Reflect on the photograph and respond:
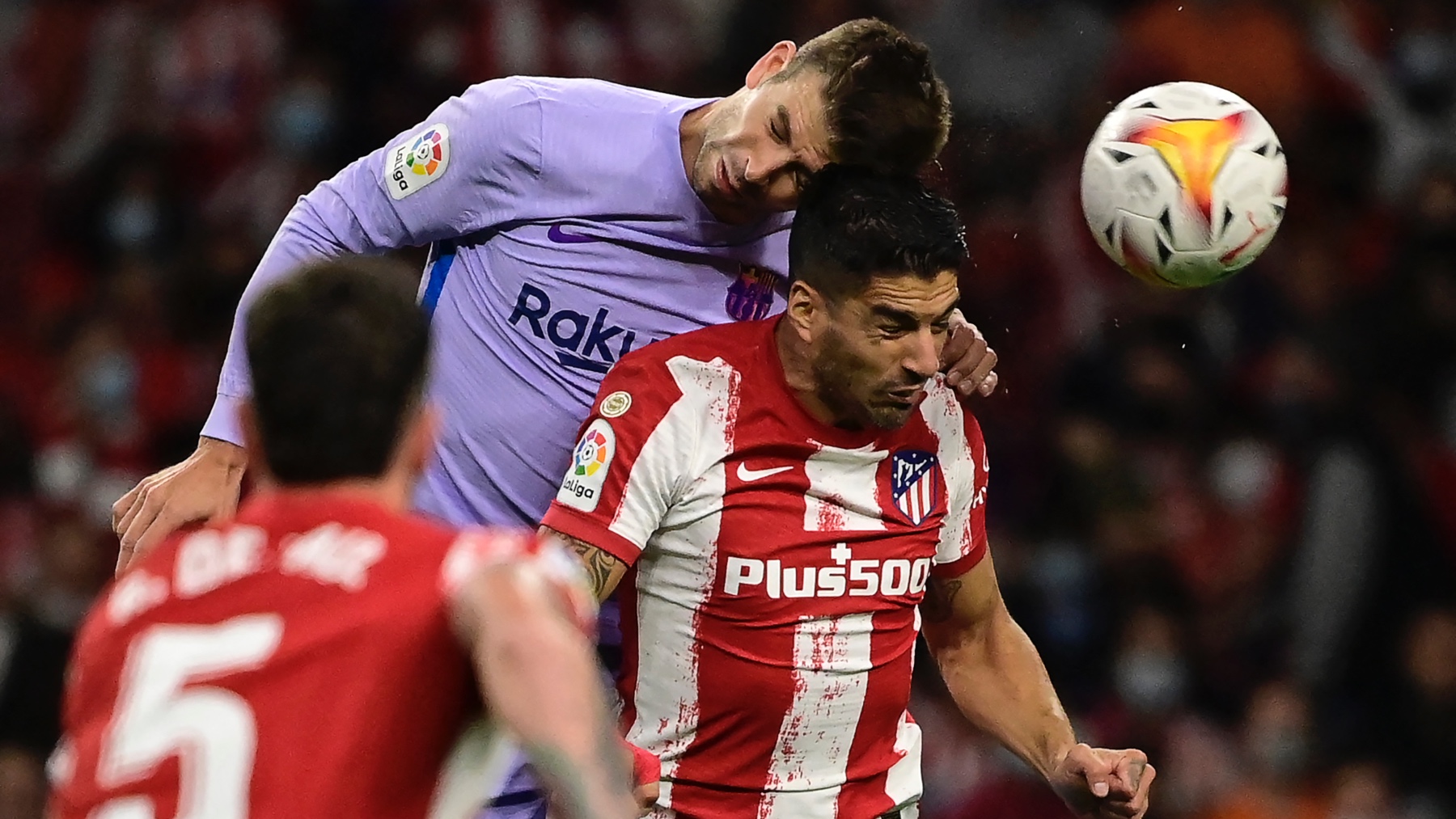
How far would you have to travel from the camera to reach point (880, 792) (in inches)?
140

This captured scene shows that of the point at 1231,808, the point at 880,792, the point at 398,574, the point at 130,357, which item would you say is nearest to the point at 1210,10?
the point at 1231,808

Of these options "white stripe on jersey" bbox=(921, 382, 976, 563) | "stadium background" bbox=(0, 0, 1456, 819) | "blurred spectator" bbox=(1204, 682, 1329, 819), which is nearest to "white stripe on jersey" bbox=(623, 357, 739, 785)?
"white stripe on jersey" bbox=(921, 382, 976, 563)

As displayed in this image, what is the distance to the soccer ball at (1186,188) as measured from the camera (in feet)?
12.0

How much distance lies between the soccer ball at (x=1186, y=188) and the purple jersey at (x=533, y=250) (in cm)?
67

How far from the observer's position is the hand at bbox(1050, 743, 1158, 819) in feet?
11.5

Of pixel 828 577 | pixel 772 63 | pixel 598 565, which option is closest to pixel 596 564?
pixel 598 565

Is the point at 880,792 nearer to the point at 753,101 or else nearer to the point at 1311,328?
the point at 753,101

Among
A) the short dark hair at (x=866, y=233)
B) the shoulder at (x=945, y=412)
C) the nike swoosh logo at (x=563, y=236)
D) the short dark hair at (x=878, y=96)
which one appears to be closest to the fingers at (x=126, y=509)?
the nike swoosh logo at (x=563, y=236)

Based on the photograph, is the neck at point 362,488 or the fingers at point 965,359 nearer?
the neck at point 362,488

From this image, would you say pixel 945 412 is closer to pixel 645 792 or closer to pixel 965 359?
pixel 965 359

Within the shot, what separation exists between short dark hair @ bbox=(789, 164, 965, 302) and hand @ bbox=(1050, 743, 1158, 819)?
97cm

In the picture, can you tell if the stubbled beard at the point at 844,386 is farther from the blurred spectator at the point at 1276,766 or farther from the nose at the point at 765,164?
the blurred spectator at the point at 1276,766

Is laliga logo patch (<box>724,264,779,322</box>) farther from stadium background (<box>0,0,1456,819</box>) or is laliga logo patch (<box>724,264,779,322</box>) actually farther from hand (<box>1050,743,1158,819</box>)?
stadium background (<box>0,0,1456,819</box>)

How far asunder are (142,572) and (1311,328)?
19.5ft
